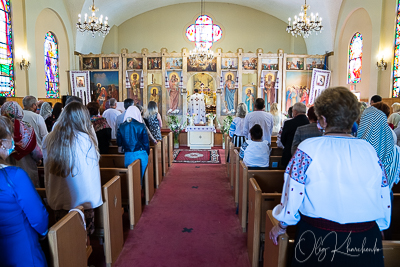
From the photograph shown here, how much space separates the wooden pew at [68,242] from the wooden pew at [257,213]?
64.1 inches

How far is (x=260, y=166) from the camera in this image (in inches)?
167

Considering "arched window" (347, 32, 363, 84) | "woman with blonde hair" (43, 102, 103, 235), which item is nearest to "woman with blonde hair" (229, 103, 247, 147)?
"woman with blonde hair" (43, 102, 103, 235)

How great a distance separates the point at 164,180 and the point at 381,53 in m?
8.58

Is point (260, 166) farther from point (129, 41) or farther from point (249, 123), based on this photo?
point (129, 41)

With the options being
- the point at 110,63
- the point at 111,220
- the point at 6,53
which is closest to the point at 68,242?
the point at 111,220

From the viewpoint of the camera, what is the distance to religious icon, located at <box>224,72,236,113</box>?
45.6 feet

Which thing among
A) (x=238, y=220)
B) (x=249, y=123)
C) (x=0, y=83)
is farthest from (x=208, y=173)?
(x=0, y=83)

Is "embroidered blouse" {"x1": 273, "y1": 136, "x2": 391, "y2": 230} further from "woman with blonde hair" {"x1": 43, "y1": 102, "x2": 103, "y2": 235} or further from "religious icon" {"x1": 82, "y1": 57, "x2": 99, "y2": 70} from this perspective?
Answer: "religious icon" {"x1": 82, "y1": 57, "x2": 99, "y2": 70}

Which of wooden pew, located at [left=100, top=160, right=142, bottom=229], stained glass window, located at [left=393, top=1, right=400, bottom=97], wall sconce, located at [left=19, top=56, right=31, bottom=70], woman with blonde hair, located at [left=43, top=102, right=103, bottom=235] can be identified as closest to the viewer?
woman with blonde hair, located at [left=43, top=102, right=103, bottom=235]

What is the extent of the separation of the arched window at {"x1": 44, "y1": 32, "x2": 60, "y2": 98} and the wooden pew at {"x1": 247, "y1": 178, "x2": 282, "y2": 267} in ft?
36.7

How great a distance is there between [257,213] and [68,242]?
1759 mm

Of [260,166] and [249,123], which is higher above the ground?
[249,123]

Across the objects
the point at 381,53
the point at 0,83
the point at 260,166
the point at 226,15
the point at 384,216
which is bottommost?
the point at 260,166

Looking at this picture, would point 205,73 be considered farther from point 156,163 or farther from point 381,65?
point 156,163
